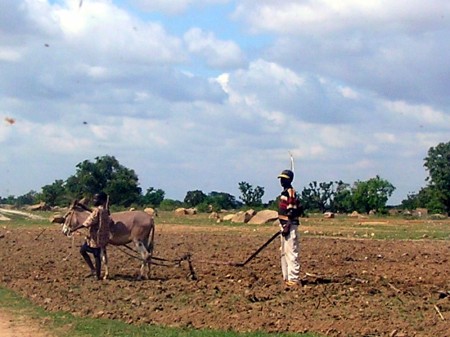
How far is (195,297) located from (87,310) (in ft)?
6.03

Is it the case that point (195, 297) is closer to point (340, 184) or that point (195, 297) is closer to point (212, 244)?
point (212, 244)

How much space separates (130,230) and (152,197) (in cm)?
5734

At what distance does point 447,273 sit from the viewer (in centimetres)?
1666

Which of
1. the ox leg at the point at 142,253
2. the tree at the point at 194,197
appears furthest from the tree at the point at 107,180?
the ox leg at the point at 142,253

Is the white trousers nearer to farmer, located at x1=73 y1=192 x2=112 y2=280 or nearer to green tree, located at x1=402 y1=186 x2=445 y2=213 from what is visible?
farmer, located at x1=73 y1=192 x2=112 y2=280

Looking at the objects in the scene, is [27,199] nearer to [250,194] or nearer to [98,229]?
[250,194]

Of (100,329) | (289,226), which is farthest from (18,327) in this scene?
(289,226)

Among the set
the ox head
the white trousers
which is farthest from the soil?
the ox head

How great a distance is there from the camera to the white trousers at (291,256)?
14.6 meters

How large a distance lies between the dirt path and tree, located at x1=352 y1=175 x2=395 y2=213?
2122 inches

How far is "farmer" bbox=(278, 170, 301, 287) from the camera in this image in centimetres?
1459

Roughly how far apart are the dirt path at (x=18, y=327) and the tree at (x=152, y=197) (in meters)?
55.9

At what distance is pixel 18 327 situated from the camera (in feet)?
40.1

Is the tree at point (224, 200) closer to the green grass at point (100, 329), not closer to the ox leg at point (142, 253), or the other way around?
the ox leg at point (142, 253)
